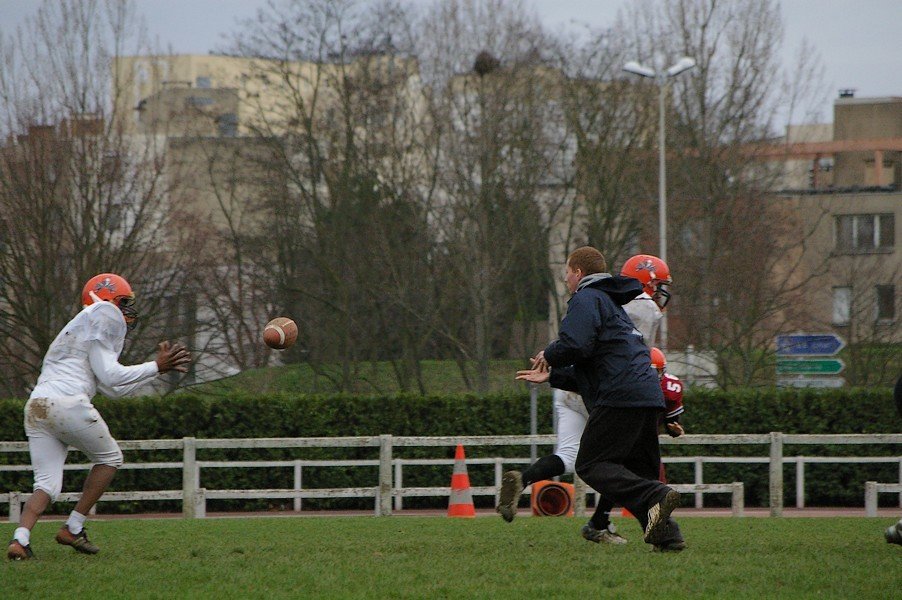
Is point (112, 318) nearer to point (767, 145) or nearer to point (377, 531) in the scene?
point (377, 531)

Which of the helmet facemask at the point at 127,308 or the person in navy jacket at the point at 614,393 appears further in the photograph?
the helmet facemask at the point at 127,308

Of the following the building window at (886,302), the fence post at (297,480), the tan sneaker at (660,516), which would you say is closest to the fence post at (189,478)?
the fence post at (297,480)

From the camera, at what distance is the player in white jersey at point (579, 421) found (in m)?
8.80

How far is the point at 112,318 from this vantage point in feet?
27.9

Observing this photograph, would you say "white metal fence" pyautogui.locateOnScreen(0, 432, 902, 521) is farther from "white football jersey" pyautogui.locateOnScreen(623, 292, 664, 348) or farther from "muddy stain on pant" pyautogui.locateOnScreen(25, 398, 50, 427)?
"muddy stain on pant" pyautogui.locateOnScreen(25, 398, 50, 427)

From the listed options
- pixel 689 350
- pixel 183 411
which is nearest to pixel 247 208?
pixel 689 350

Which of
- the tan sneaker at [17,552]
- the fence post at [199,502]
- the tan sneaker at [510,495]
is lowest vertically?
the fence post at [199,502]

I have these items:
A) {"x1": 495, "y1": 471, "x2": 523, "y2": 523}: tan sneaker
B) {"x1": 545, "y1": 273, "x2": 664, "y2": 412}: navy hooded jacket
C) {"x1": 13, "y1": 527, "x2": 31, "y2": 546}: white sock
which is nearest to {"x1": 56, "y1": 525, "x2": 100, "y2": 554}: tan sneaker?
{"x1": 13, "y1": 527, "x2": 31, "y2": 546}: white sock

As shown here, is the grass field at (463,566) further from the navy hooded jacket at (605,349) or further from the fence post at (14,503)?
the fence post at (14,503)

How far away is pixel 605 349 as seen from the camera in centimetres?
794

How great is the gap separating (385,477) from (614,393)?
7.73m

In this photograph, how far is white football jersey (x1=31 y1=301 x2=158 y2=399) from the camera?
839 cm

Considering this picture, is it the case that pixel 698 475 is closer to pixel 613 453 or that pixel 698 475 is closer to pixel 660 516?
pixel 613 453

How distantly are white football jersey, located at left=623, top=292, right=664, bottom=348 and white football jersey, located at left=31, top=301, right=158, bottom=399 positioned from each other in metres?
3.66
